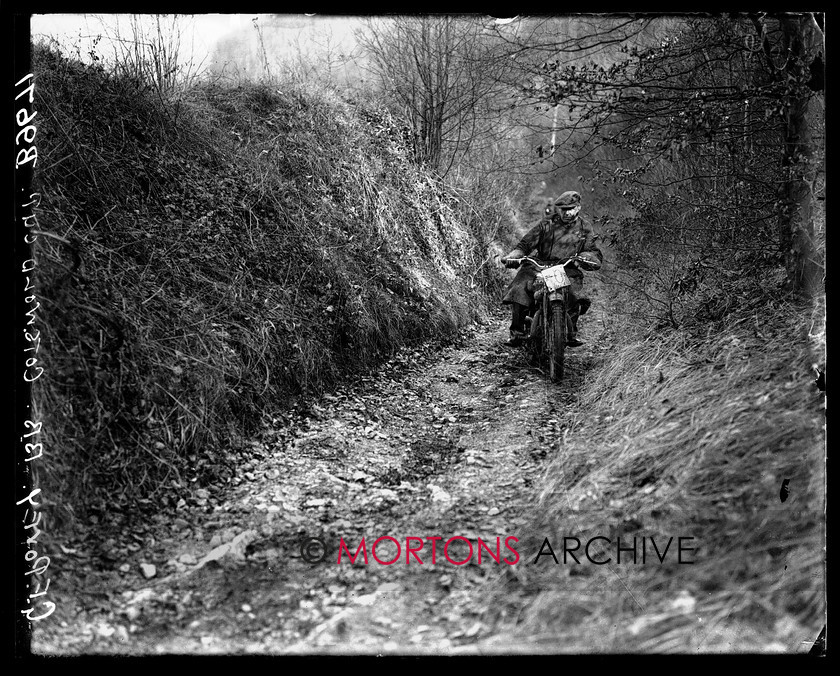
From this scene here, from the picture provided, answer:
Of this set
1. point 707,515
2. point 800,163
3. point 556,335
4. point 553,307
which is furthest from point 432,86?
point 707,515

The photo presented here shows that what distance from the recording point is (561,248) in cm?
639

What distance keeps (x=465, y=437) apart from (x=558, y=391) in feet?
4.54

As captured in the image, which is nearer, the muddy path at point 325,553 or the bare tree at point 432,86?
the muddy path at point 325,553

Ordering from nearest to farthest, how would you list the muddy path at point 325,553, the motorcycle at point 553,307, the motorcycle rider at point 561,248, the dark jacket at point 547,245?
1. the muddy path at point 325,553
2. the motorcycle at point 553,307
3. the motorcycle rider at point 561,248
4. the dark jacket at point 547,245

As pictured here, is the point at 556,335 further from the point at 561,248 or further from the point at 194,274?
the point at 194,274

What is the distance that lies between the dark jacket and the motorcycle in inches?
9.2

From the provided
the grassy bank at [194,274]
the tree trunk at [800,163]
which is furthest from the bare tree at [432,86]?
the tree trunk at [800,163]

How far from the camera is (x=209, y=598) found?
2865 millimetres

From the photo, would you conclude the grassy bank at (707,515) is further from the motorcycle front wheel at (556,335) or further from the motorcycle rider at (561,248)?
the motorcycle rider at (561,248)

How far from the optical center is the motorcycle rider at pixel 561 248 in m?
6.16

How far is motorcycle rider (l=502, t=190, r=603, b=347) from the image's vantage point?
20.2 feet

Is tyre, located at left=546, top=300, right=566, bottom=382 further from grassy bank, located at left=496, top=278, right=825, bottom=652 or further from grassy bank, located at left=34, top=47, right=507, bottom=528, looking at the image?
grassy bank, located at left=496, top=278, right=825, bottom=652
